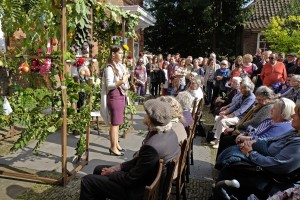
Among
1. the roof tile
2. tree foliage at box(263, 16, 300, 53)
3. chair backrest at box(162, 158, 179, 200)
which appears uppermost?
the roof tile

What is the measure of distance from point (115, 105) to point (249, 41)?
A: 16.8 m

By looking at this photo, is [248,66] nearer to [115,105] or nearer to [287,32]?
[115,105]

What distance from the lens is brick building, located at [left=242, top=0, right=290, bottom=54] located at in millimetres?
18469

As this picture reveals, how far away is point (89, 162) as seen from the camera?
441cm

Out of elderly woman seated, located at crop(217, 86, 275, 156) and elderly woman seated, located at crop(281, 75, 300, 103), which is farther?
elderly woman seated, located at crop(281, 75, 300, 103)

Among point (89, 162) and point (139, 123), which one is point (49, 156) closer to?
point (89, 162)

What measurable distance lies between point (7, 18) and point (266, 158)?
3345 mm

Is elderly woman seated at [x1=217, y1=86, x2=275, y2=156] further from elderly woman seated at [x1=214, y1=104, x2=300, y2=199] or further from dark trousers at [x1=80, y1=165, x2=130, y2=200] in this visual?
dark trousers at [x1=80, y1=165, x2=130, y2=200]

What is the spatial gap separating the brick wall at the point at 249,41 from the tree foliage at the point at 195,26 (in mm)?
872

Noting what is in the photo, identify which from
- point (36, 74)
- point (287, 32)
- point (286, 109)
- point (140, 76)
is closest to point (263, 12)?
point (287, 32)

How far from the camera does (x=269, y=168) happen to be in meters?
2.54

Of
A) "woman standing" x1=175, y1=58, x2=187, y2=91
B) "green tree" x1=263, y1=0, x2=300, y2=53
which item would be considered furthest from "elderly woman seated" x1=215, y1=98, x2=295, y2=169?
"green tree" x1=263, y1=0, x2=300, y2=53

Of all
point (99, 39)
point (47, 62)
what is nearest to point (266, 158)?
point (47, 62)

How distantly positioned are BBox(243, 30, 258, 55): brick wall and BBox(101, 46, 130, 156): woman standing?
1647 centimetres
